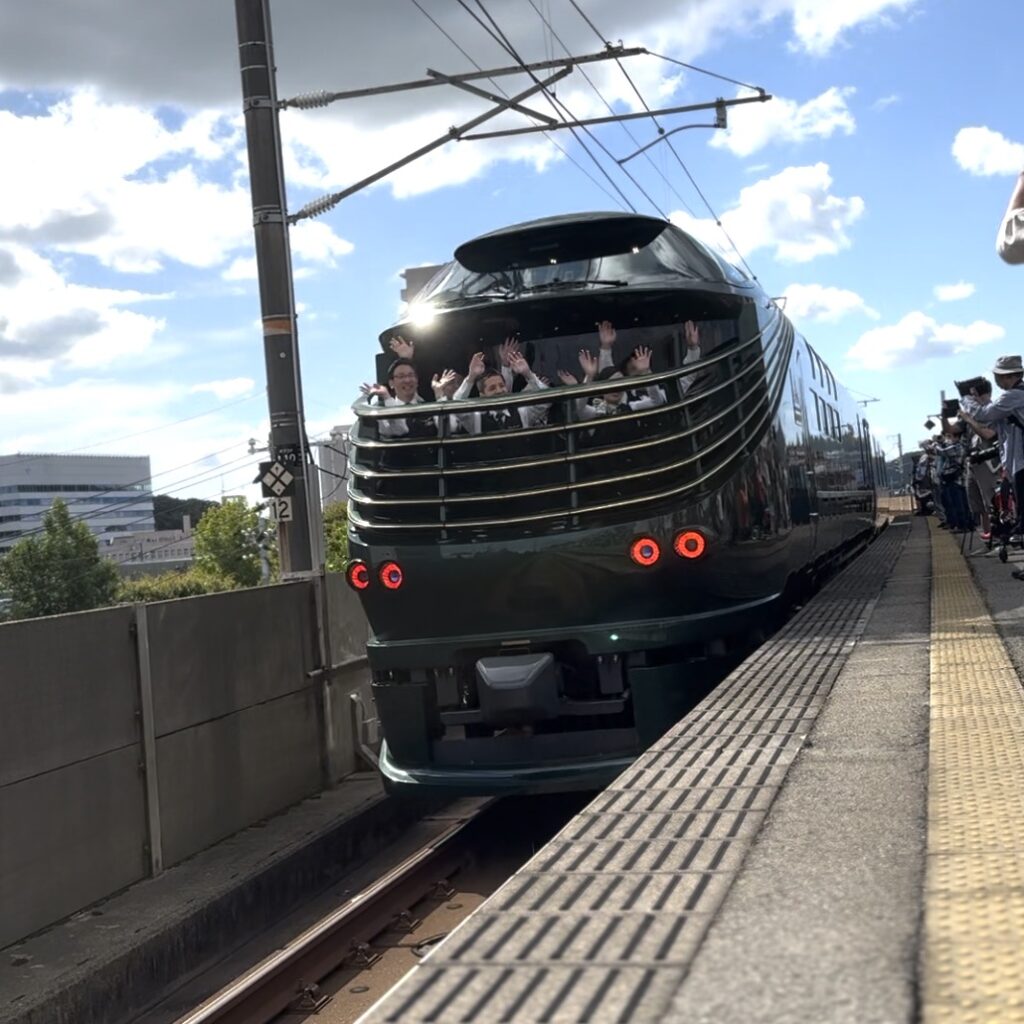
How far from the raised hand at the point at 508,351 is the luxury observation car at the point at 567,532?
3.7 inches

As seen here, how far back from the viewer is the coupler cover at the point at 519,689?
6359 millimetres

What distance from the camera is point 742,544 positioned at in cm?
690

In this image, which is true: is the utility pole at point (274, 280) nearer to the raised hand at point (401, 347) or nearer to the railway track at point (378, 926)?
the railway track at point (378, 926)

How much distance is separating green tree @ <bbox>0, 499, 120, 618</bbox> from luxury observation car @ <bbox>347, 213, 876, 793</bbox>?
11798cm

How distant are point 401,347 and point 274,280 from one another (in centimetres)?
381

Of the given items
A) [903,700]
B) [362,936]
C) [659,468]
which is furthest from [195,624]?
[903,700]

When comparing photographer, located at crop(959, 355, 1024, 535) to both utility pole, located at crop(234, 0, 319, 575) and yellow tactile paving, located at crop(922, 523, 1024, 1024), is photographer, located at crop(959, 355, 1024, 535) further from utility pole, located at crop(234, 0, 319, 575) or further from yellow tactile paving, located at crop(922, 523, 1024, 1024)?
utility pole, located at crop(234, 0, 319, 575)

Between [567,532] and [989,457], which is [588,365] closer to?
[567,532]

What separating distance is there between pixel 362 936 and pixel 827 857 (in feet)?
11.9

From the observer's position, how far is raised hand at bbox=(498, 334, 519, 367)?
729cm

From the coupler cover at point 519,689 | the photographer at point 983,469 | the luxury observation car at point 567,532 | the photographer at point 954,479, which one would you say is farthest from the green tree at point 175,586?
the coupler cover at point 519,689

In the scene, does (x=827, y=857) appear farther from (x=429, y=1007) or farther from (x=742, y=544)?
(x=742, y=544)

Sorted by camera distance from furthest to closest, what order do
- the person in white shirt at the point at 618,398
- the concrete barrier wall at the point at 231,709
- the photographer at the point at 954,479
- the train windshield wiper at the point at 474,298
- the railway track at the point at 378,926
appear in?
the photographer at the point at 954,479, the train windshield wiper at the point at 474,298, the concrete barrier wall at the point at 231,709, the person in white shirt at the point at 618,398, the railway track at the point at 378,926

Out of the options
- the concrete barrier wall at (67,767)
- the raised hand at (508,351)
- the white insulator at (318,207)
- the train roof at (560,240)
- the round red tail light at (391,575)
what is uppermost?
the white insulator at (318,207)
